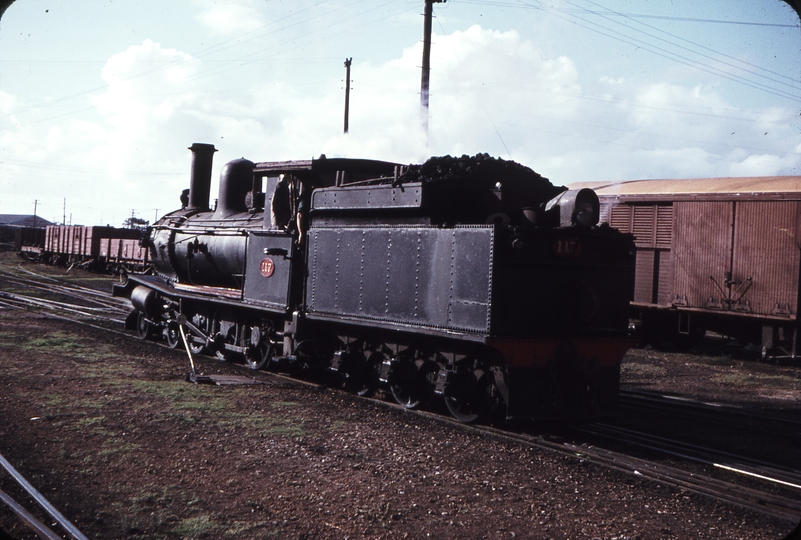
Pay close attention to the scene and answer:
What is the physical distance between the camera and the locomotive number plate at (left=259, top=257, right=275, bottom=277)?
1081 cm

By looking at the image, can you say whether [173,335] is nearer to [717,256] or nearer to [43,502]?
[43,502]

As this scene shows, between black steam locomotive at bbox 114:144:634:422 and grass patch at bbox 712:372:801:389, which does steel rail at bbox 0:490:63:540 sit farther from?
grass patch at bbox 712:372:801:389

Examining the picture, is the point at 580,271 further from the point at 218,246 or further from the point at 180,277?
the point at 180,277

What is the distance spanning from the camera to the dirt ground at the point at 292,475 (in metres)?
5.02

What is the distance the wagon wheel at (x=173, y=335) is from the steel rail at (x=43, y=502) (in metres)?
7.71

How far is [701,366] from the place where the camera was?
48.1 feet

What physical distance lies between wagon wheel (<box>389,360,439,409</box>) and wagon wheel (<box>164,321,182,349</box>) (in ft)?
20.4

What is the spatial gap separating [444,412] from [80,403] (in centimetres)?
424

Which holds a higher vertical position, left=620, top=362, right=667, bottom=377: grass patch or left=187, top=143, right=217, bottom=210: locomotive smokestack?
left=187, top=143, right=217, bottom=210: locomotive smokestack

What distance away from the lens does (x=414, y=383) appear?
29.1 feet

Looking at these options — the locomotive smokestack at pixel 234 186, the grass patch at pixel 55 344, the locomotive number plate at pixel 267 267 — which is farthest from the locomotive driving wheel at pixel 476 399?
the grass patch at pixel 55 344

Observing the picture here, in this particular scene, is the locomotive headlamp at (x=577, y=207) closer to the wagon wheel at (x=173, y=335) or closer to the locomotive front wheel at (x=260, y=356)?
the locomotive front wheel at (x=260, y=356)

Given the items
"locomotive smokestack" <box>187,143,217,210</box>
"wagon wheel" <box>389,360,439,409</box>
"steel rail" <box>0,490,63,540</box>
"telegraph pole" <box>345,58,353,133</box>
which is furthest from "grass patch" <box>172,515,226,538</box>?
"telegraph pole" <box>345,58,353,133</box>

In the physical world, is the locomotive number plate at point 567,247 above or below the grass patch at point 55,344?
above
